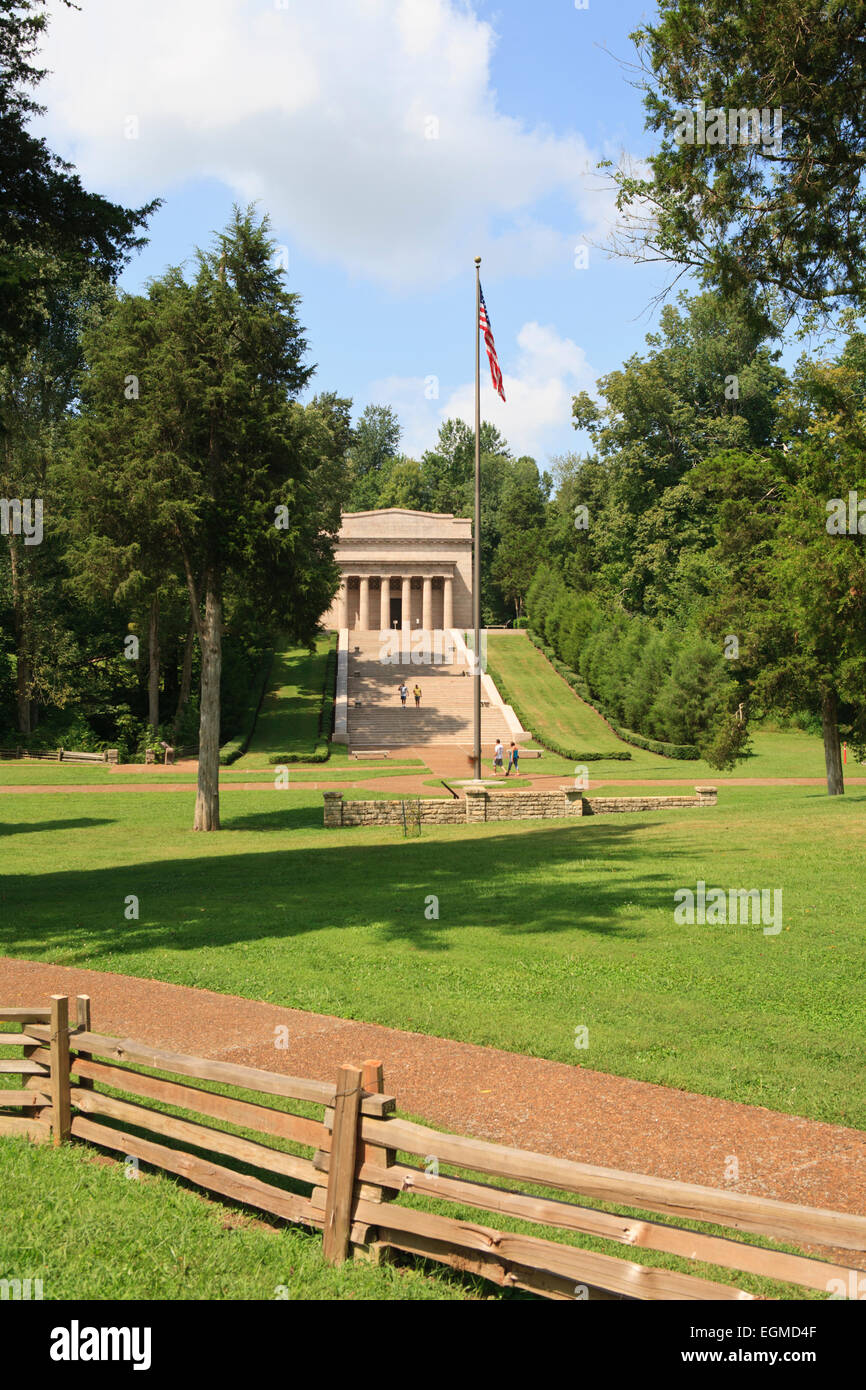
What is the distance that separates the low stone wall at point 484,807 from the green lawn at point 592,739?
913 centimetres

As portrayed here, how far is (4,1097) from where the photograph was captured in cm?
726

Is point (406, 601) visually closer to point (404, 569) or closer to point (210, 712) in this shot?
point (404, 569)

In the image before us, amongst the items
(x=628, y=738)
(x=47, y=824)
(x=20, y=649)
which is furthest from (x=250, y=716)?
(x=47, y=824)

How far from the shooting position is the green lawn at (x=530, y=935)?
8.63m

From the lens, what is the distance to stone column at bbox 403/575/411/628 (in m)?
81.6

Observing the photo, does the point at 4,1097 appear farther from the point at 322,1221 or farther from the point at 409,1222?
the point at 409,1222

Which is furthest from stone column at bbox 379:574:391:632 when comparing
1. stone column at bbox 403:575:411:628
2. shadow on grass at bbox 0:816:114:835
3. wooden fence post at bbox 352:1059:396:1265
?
wooden fence post at bbox 352:1059:396:1265

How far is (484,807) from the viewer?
82.2ft

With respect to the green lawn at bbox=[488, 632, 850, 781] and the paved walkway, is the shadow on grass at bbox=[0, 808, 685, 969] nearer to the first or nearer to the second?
the paved walkway

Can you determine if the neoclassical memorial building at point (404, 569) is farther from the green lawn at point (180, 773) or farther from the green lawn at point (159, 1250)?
the green lawn at point (159, 1250)

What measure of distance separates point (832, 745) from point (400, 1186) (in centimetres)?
2497

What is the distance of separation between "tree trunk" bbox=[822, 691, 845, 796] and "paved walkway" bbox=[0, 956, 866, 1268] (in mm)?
20557
